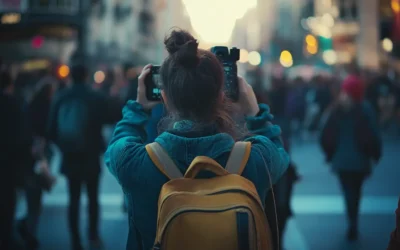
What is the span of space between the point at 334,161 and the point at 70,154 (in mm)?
2814

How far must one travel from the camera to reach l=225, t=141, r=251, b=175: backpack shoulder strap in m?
2.38

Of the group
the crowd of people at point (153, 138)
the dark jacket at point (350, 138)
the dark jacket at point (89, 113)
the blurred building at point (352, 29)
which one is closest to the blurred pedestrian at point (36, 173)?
the crowd of people at point (153, 138)

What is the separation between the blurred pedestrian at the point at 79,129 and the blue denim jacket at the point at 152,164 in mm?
3827

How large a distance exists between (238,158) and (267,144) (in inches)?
9.2

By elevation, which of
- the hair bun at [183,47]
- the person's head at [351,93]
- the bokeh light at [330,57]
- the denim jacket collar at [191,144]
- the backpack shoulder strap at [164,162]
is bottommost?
the bokeh light at [330,57]

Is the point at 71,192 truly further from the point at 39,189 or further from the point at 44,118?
the point at 44,118

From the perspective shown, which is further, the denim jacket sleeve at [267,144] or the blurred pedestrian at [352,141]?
the blurred pedestrian at [352,141]

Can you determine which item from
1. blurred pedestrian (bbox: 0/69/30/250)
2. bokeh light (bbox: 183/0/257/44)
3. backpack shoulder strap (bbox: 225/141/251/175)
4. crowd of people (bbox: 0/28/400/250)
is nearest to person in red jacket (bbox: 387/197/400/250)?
crowd of people (bbox: 0/28/400/250)

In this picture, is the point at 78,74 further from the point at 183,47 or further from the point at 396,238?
the point at 396,238

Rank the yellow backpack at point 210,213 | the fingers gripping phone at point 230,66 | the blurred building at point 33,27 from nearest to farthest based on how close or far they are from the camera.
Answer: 1. the yellow backpack at point 210,213
2. the fingers gripping phone at point 230,66
3. the blurred building at point 33,27

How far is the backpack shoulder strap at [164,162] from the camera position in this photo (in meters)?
2.38

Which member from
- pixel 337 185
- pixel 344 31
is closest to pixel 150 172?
pixel 337 185

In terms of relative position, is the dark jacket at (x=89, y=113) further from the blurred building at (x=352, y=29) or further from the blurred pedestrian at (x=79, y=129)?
the blurred building at (x=352, y=29)

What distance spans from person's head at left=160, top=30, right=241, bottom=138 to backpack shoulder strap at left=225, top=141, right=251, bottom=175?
0.11 metres
